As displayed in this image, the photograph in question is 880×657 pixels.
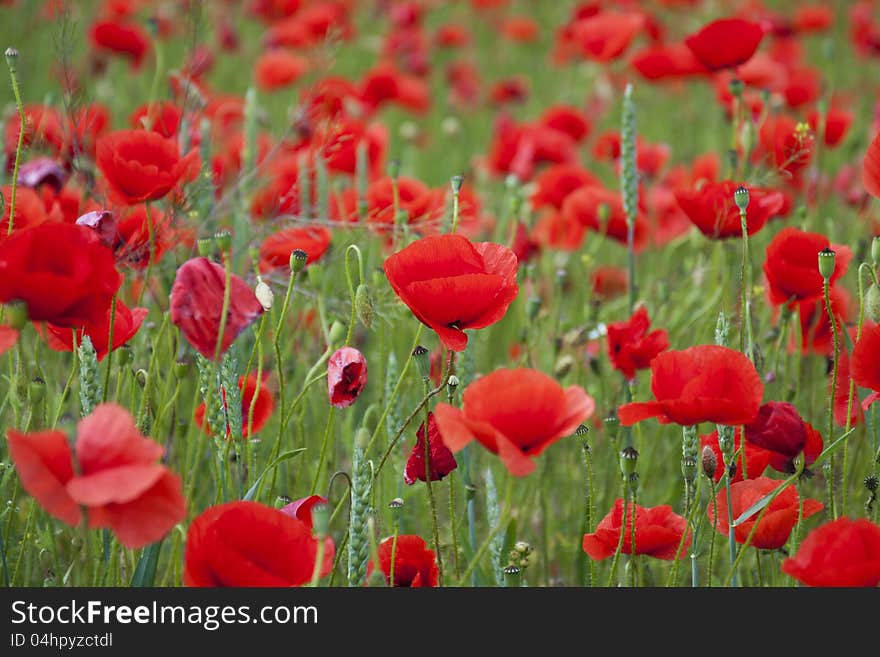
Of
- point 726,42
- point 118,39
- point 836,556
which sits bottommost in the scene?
point 836,556

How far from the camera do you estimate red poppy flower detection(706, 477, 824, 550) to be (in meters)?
1.04

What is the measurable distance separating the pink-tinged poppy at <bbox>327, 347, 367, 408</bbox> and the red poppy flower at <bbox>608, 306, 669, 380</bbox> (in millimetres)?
421

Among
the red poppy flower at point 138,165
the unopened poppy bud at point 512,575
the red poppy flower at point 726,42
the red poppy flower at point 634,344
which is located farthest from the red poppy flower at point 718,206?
the red poppy flower at point 138,165

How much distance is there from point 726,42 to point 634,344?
0.58 metres

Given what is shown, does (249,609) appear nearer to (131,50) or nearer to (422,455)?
(422,455)

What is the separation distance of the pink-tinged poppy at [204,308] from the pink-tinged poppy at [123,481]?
0.20 metres

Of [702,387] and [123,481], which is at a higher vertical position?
[702,387]

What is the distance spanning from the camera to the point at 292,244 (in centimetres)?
144

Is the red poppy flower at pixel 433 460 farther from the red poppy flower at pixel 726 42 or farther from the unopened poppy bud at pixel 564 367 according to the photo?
the red poppy flower at pixel 726 42

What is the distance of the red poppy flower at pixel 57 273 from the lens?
885mm

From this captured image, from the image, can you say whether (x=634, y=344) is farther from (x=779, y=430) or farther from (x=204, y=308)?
(x=204, y=308)

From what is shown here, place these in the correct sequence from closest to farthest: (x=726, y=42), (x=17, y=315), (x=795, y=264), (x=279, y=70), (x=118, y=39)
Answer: (x=17, y=315)
(x=795, y=264)
(x=726, y=42)
(x=118, y=39)
(x=279, y=70)

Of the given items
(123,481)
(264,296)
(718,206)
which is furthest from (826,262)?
(123,481)

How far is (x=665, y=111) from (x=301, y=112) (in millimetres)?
2284
